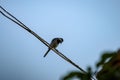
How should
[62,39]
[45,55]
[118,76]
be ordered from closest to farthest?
[118,76]
[45,55]
[62,39]

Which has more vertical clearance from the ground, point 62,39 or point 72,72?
point 62,39

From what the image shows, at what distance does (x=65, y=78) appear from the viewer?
4414mm

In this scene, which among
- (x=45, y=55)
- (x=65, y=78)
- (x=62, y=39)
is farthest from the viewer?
(x=62, y=39)

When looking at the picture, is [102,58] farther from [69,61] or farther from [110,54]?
[69,61]

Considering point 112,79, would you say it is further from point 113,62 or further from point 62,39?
point 62,39

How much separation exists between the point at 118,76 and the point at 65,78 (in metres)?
0.95

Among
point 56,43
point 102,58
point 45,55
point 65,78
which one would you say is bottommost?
point 65,78

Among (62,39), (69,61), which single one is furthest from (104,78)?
(62,39)

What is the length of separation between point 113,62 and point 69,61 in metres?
1.47

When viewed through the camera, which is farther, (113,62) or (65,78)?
(113,62)

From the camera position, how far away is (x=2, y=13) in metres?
7.00

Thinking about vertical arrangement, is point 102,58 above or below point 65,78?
above

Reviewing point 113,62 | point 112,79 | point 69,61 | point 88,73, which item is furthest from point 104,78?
point 69,61

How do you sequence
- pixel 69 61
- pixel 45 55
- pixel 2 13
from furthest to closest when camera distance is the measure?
1. pixel 45 55
2. pixel 69 61
3. pixel 2 13
